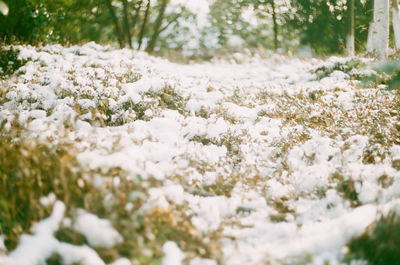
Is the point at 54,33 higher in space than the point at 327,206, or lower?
higher

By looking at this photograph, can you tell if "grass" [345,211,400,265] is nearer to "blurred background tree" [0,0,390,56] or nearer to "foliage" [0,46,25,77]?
"foliage" [0,46,25,77]

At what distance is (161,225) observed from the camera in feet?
6.10

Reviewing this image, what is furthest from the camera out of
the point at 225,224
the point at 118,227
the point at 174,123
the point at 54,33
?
the point at 54,33

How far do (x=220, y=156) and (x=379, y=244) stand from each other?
1.56 m

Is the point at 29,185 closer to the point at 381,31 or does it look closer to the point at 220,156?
the point at 220,156

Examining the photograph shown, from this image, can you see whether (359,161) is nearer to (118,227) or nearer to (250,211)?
(250,211)

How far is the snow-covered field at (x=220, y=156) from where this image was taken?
1.74 meters

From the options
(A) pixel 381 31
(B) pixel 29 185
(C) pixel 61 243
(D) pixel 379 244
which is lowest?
(D) pixel 379 244

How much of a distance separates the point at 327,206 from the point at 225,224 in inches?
33.3

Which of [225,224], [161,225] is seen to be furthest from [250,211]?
[161,225]

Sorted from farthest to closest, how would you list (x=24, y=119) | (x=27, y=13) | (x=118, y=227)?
(x=27, y=13) → (x=24, y=119) → (x=118, y=227)

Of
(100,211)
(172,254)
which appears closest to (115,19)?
(100,211)

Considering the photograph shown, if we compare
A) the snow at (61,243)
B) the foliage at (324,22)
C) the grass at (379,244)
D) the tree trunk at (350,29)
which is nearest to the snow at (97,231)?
the snow at (61,243)

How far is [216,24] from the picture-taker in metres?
16.9
